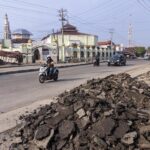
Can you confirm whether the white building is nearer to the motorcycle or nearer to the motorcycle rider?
the motorcycle

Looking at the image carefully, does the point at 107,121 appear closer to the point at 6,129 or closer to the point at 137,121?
the point at 137,121

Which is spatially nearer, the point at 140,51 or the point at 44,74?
the point at 44,74

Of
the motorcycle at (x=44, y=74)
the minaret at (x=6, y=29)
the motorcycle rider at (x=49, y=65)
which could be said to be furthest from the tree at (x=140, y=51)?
the motorcycle rider at (x=49, y=65)

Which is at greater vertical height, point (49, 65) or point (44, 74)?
point (49, 65)

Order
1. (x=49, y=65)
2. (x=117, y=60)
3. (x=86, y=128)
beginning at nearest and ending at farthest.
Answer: (x=86, y=128) < (x=49, y=65) < (x=117, y=60)

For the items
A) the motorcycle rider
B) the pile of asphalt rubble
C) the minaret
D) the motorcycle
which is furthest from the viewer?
the minaret

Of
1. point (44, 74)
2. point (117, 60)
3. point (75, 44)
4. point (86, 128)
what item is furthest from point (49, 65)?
point (75, 44)

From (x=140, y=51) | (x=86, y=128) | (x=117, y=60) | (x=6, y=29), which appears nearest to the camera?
(x=86, y=128)

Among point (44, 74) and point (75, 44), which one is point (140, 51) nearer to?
point (75, 44)

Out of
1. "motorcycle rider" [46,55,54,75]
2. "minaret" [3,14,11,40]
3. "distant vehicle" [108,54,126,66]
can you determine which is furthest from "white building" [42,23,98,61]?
"motorcycle rider" [46,55,54,75]

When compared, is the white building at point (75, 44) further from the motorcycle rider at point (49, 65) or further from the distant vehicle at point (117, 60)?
the motorcycle rider at point (49, 65)

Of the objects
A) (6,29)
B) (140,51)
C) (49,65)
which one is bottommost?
(140,51)

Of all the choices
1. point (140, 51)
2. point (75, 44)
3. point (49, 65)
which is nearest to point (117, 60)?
point (49, 65)

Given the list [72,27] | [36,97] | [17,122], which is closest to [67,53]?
[72,27]
